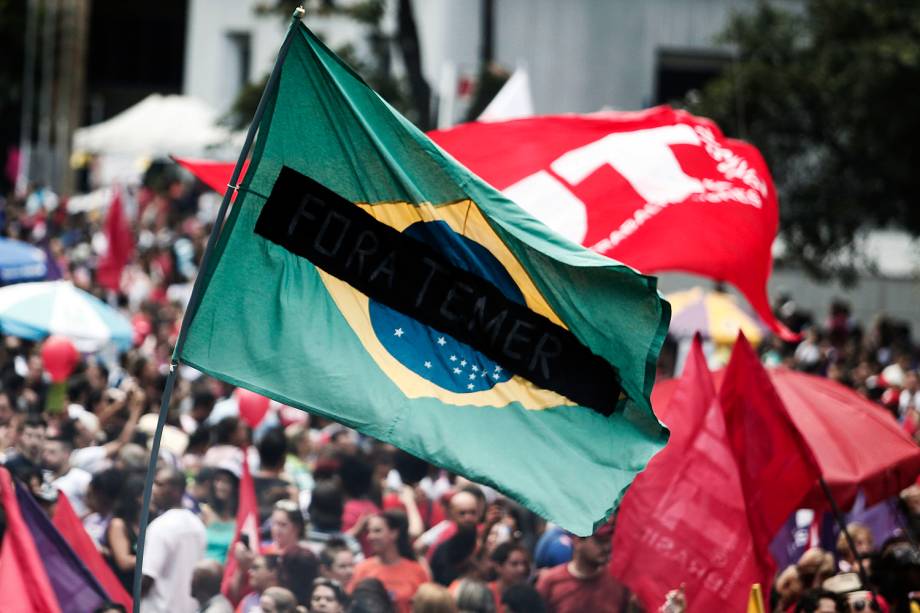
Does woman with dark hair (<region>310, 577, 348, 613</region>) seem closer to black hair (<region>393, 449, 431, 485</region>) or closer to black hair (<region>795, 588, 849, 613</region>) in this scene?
black hair (<region>795, 588, 849, 613</region>)

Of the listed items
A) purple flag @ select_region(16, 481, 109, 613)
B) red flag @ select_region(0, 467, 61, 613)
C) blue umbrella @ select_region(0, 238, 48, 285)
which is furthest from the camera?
blue umbrella @ select_region(0, 238, 48, 285)

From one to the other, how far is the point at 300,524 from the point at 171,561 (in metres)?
0.72

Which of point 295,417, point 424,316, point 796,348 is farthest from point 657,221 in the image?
point 796,348

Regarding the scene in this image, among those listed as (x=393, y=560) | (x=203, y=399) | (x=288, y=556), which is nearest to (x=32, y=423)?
(x=203, y=399)

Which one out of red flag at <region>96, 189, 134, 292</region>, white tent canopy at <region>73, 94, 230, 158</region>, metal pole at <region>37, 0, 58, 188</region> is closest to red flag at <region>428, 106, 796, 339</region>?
red flag at <region>96, 189, 134, 292</region>

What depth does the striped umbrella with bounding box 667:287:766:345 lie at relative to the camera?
1619 centimetres

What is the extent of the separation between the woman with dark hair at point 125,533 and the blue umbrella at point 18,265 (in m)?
6.58

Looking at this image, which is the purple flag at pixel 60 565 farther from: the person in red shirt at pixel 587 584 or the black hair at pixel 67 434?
the black hair at pixel 67 434

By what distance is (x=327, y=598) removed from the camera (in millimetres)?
7305

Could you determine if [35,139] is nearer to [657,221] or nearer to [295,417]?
[295,417]

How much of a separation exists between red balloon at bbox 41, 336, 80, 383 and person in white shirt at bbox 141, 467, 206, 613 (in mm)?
4314

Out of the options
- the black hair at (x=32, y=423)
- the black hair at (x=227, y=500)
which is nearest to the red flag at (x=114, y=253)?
the black hair at (x=32, y=423)

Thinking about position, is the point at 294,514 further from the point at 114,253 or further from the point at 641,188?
the point at 114,253

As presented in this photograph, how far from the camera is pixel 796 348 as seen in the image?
19.2 metres
